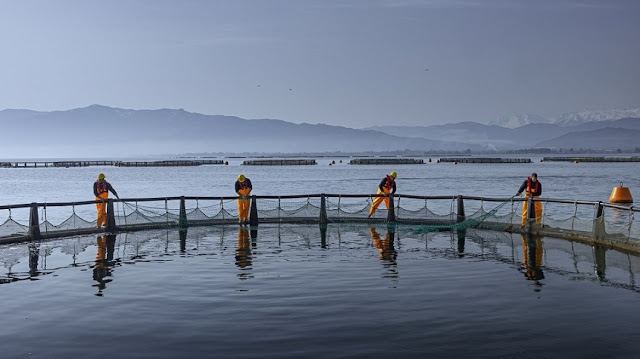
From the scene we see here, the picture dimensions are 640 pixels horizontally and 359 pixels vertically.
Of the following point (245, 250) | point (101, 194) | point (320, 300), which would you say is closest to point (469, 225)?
point (245, 250)

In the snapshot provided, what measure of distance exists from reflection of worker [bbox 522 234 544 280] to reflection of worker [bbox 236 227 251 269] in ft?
22.0

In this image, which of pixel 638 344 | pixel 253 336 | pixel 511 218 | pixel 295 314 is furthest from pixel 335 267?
pixel 511 218

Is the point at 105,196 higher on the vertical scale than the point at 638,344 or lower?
higher

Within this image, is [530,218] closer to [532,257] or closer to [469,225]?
[469,225]

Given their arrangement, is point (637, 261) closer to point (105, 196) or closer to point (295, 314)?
point (295, 314)

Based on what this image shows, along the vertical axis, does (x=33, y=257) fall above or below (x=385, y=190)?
below

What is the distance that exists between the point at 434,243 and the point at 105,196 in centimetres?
1208

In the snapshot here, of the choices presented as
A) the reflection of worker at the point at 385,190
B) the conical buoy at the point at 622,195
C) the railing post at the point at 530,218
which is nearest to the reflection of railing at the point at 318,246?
the railing post at the point at 530,218

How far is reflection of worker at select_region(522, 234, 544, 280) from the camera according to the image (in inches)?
569

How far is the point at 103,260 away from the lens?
16812 millimetres

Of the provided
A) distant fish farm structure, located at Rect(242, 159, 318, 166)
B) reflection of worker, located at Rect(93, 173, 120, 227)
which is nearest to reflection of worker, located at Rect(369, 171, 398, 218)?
reflection of worker, located at Rect(93, 173, 120, 227)

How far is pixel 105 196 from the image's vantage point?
23.5m

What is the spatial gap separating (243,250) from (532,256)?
7939 millimetres

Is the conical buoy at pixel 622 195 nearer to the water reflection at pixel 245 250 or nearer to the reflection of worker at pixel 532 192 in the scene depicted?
the reflection of worker at pixel 532 192
